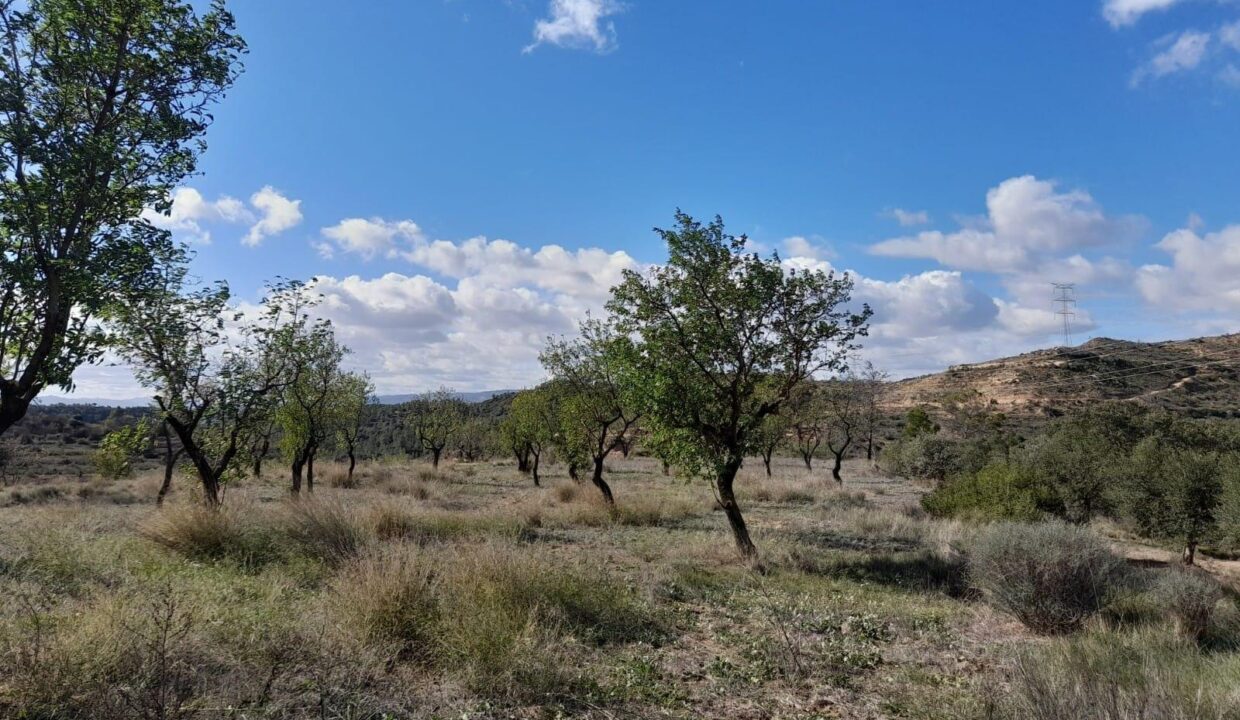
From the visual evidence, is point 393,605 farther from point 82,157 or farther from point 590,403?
point 590,403

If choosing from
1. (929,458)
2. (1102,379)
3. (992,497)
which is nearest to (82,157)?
(992,497)

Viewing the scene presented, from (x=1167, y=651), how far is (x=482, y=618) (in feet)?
23.2

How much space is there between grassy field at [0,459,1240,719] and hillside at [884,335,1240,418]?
54529 mm

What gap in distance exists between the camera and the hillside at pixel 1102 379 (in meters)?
54.6

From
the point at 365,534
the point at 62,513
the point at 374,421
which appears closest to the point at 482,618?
the point at 365,534

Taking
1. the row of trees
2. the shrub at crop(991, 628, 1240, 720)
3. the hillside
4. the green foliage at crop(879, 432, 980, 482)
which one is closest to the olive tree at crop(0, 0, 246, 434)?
the shrub at crop(991, 628, 1240, 720)

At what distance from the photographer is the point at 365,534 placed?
10734 mm

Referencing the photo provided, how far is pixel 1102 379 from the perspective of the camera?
64938 millimetres

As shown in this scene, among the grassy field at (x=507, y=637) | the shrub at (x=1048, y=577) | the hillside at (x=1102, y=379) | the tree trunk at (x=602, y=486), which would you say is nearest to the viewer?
the grassy field at (x=507, y=637)

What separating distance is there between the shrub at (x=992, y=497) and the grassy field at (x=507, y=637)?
697 centimetres

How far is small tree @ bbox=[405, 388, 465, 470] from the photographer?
45719mm

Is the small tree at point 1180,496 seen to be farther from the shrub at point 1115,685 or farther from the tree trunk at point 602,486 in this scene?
the tree trunk at point 602,486

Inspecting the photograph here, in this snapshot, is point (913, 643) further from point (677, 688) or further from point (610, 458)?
point (610, 458)

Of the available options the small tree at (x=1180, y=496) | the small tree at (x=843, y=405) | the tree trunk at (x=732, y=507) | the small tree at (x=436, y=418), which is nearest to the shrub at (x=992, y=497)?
the small tree at (x=1180, y=496)
